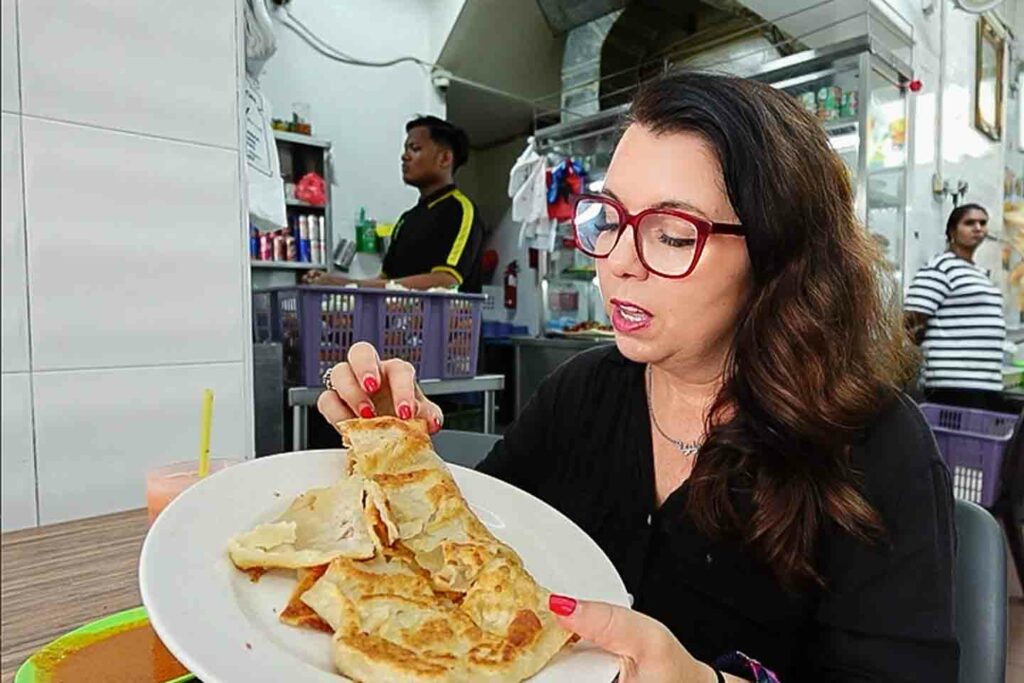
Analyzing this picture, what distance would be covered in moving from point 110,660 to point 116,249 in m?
0.76

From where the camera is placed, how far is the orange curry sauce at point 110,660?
528 millimetres

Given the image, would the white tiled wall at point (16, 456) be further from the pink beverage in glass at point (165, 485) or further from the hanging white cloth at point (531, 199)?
the hanging white cloth at point (531, 199)

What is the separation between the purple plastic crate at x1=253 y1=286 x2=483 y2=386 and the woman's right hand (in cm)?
25

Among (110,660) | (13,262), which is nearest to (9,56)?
(13,262)

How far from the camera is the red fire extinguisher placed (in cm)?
134

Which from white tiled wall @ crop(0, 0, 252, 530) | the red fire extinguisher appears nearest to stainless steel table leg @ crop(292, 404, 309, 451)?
white tiled wall @ crop(0, 0, 252, 530)

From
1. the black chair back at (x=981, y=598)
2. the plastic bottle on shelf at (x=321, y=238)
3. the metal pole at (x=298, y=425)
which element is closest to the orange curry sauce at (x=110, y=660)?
the metal pole at (x=298, y=425)

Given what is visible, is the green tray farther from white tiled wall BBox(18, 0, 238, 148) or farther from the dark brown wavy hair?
white tiled wall BBox(18, 0, 238, 148)

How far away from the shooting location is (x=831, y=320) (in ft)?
2.87

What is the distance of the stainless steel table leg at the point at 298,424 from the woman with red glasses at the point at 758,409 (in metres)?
0.25

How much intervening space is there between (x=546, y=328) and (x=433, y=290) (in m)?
0.29

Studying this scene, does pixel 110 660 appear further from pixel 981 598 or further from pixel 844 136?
pixel 844 136

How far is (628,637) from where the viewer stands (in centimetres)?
47

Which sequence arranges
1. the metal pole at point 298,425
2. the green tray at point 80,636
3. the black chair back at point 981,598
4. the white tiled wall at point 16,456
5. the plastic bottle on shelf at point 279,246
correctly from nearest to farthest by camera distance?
the green tray at point 80,636 → the black chair back at point 981,598 → the white tiled wall at point 16,456 → the metal pole at point 298,425 → the plastic bottle on shelf at point 279,246
